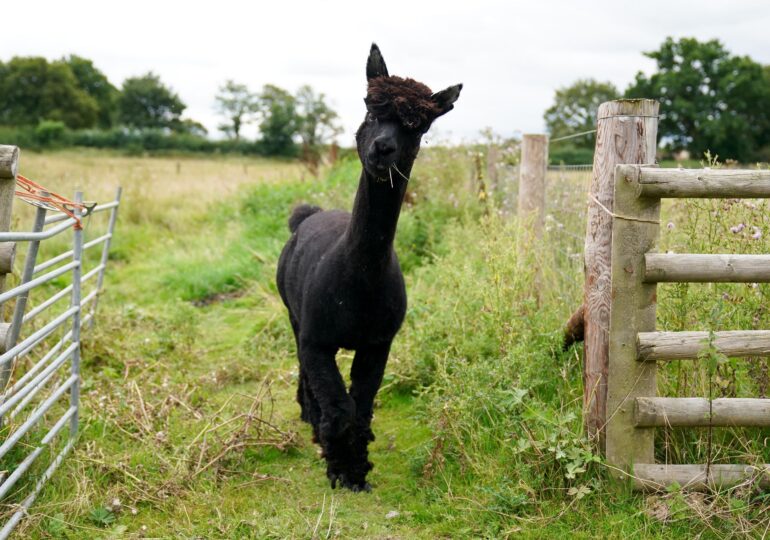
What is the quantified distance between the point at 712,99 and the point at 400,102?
184 ft

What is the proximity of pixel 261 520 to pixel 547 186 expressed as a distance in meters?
5.38

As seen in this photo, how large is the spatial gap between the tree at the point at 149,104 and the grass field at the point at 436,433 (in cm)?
7930

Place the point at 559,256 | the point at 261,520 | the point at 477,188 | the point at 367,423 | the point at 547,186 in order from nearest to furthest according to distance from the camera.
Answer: the point at 261,520, the point at 367,423, the point at 559,256, the point at 547,186, the point at 477,188

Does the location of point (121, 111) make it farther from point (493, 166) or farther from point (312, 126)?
point (493, 166)

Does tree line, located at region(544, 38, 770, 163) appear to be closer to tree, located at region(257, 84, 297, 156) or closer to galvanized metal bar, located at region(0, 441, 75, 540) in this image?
tree, located at region(257, 84, 297, 156)

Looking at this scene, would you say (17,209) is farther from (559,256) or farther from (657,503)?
(657,503)

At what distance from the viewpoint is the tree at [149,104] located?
80562mm

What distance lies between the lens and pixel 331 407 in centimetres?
431

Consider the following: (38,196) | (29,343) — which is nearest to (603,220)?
(29,343)

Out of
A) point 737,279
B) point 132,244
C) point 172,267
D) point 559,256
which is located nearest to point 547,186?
point 559,256

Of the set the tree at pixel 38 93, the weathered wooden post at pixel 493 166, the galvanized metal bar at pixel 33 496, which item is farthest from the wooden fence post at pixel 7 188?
the tree at pixel 38 93

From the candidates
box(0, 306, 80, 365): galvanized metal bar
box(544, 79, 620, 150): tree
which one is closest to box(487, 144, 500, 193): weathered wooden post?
box(0, 306, 80, 365): galvanized metal bar

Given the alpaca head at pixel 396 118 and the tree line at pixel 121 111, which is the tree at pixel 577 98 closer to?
the tree line at pixel 121 111

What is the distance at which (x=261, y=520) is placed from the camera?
12.9ft
